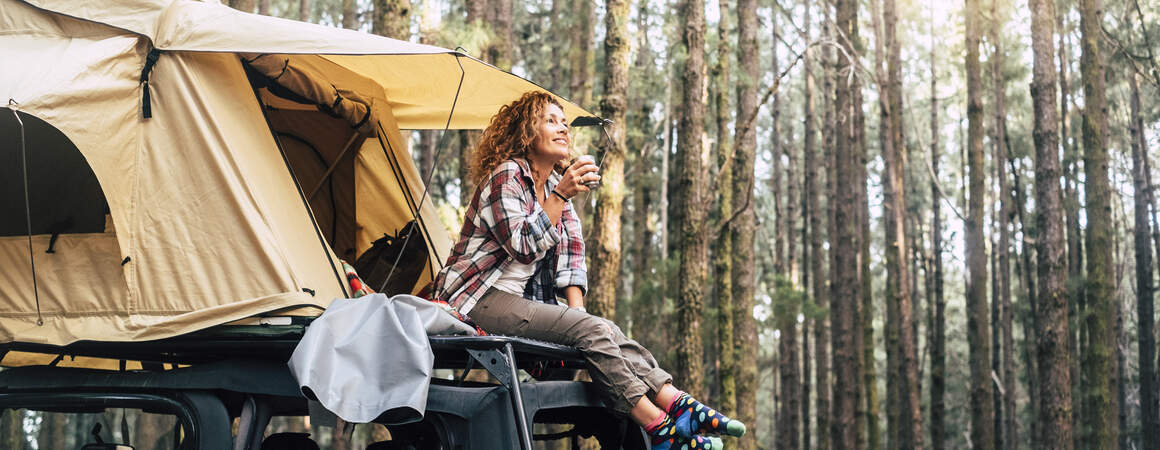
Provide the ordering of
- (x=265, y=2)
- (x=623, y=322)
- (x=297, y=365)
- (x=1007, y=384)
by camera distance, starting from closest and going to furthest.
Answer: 1. (x=297, y=365)
2. (x=623, y=322)
3. (x=265, y=2)
4. (x=1007, y=384)

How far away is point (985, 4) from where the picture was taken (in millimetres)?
23281

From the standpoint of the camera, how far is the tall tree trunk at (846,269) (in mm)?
18469

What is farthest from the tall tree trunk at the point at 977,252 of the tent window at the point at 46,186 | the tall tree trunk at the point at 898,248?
the tent window at the point at 46,186

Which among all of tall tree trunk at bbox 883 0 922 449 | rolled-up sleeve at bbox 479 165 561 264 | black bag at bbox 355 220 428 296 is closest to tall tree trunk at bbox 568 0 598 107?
tall tree trunk at bbox 883 0 922 449

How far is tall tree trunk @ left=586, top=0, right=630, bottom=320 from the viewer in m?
9.84

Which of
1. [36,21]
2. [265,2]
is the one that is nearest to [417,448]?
[36,21]

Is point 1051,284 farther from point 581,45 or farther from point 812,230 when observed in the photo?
point 812,230

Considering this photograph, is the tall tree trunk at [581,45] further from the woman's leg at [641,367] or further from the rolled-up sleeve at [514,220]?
the woman's leg at [641,367]

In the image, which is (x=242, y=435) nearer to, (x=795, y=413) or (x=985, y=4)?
(x=795, y=413)

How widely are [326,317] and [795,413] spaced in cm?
1778

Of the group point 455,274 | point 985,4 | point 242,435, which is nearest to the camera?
point 242,435

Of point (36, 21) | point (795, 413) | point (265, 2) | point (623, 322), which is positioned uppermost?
point (265, 2)

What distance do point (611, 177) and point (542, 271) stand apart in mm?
5360

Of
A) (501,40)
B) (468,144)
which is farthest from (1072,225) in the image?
(468,144)
